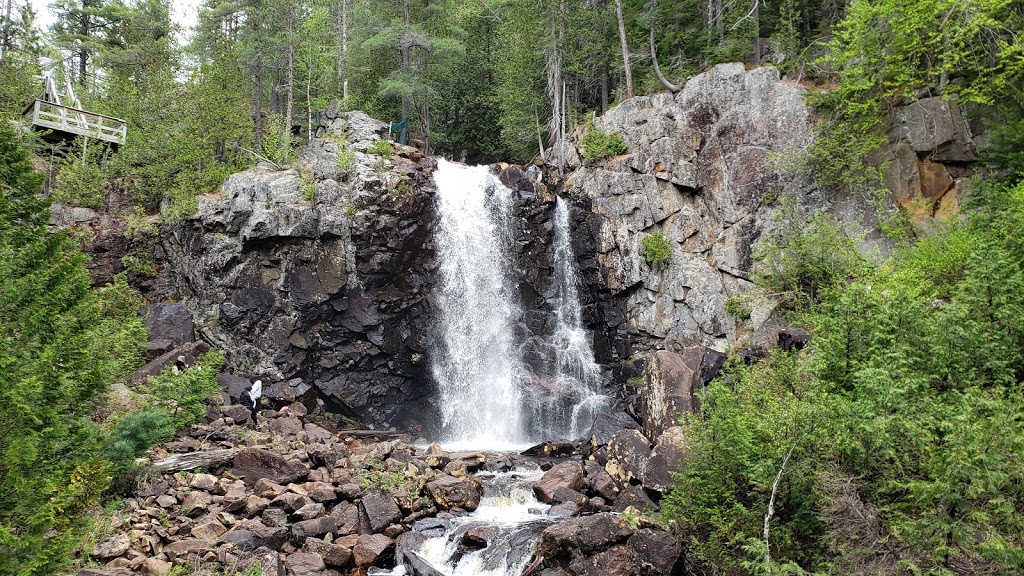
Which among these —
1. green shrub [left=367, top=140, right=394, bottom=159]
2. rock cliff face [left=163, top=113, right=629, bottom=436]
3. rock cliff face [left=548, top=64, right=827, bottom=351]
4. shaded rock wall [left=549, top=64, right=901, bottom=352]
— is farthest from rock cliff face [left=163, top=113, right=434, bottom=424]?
shaded rock wall [left=549, top=64, right=901, bottom=352]

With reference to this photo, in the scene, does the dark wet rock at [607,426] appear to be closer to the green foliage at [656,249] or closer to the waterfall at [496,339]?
the waterfall at [496,339]

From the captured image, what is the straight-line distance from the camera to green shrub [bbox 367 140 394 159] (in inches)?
926

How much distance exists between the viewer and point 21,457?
6.05 metres

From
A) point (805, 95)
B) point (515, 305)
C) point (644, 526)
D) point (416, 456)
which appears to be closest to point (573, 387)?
point (515, 305)

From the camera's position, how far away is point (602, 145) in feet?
80.7

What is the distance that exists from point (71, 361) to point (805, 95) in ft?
81.8

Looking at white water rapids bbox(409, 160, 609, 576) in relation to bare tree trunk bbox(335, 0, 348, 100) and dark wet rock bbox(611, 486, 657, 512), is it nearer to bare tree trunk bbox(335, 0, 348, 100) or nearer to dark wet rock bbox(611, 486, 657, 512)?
dark wet rock bbox(611, 486, 657, 512)

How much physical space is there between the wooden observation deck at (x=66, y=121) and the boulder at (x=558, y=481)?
22108mm

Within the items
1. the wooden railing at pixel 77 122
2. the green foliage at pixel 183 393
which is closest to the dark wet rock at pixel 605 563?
the green foliage at pixel 183 393

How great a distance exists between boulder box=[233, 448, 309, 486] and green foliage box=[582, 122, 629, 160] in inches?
691

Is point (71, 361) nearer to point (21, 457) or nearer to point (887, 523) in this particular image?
point (21, 457)

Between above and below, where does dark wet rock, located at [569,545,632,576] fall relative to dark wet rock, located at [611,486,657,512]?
below

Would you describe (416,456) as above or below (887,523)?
below

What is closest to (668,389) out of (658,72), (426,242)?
(426,242)
